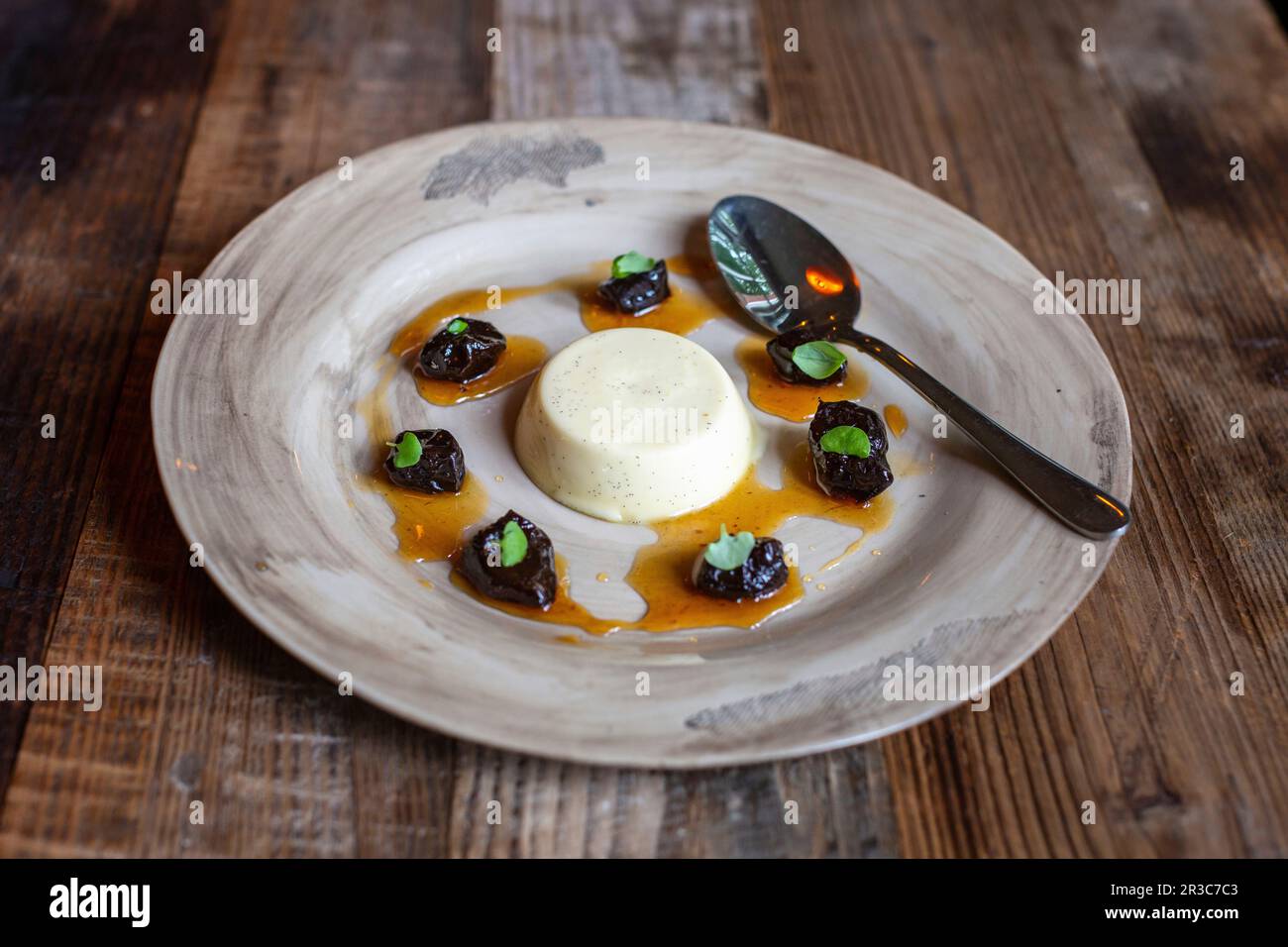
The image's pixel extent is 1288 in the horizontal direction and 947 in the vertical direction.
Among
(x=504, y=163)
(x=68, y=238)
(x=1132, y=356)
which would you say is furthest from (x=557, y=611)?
(x=68, y=238)

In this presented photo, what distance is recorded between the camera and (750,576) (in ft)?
6.86

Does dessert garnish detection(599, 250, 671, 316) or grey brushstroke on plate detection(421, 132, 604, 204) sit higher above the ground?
grey brushstroke on plate detection(421, 132, 604, 204)

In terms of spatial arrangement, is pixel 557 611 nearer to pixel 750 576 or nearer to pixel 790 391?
pixel 750 576

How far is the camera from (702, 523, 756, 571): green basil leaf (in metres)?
2.08

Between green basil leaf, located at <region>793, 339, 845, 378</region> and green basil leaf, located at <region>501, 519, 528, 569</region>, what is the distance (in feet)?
2.60

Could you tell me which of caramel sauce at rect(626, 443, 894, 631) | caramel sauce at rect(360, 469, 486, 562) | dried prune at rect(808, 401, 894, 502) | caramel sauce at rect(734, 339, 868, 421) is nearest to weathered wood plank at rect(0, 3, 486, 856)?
caramel sauce at rect(360, 469, 486, 562)

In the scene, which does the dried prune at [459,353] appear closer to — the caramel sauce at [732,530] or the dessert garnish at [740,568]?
the caramel sauce at [732,530]

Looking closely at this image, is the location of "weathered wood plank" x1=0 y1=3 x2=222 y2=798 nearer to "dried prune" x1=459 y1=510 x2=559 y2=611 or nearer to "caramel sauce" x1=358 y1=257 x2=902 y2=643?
"caramel sauce" x1=358 y1=257 x2=902 y2=643

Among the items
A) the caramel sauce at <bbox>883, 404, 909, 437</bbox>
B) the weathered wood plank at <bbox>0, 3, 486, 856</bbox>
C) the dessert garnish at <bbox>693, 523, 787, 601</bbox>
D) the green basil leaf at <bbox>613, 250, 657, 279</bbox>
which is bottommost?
the weathered wood plank at <bbox>0, 3, 486, 856</bbox>

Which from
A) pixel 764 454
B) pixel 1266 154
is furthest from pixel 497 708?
pixel 1266 154

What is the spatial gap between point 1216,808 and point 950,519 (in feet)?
2.15

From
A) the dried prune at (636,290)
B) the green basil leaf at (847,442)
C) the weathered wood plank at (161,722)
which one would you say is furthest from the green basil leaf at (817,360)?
the weathered wood plank at (161,722)

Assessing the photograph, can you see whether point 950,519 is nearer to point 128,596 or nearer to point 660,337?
point 660,337

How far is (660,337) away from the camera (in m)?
2.52
